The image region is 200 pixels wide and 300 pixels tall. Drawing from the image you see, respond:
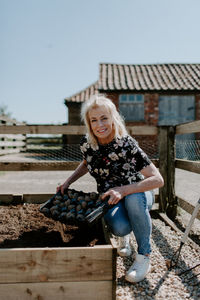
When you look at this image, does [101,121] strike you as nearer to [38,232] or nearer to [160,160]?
[38,232]

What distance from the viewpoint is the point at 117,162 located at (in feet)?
7.09

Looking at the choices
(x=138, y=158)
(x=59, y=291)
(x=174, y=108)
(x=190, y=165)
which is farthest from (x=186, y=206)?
(x=174, y=108)

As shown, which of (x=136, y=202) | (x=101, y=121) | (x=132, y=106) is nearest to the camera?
(x=136, y=202)


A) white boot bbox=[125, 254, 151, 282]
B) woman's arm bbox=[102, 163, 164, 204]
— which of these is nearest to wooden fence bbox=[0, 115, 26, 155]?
woman's arm bbox=[102, 163, 164, 204]

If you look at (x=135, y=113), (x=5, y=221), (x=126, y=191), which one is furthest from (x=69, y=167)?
(x=135, y=113)

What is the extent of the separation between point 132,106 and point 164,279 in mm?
11518

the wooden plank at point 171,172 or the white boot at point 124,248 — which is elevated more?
the wooden plank at point 171,172

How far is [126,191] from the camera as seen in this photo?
1935 mm

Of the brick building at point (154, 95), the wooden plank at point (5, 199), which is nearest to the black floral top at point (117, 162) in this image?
the wooden plank at point (5, 199)

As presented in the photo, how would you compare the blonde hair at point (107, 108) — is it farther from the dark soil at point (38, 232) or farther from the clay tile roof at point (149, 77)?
the clay tile roof at point (149, 77)

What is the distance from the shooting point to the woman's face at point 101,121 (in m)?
2.09

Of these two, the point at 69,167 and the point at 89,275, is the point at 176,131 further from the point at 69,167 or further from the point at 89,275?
the point at 89,275

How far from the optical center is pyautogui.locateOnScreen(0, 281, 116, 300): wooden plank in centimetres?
158

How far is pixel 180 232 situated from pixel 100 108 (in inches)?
63.6
